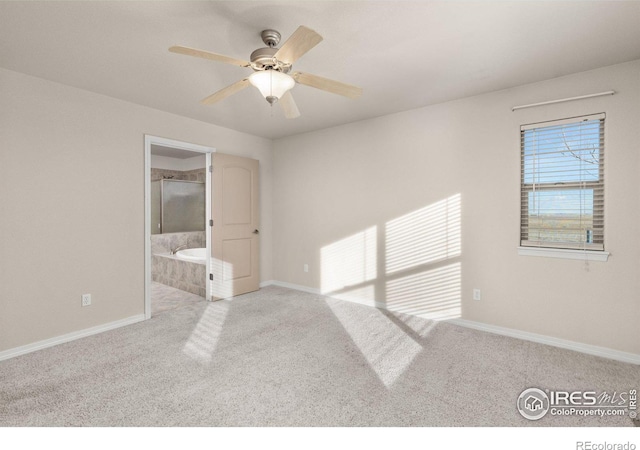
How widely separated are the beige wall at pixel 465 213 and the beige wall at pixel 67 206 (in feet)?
7.20

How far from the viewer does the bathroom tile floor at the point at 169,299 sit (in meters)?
3.92

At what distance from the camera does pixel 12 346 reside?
2596 mm

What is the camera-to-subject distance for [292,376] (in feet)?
7.38

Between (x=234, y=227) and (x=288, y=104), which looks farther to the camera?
(x=234, y=227)

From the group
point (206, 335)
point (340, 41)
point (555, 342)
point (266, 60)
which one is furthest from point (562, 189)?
point (206, 335)

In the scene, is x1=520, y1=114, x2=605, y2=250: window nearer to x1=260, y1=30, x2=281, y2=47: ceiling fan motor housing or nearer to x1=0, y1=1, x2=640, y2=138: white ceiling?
x1=0, y1=1, x2=640, y2=138: white ceiling

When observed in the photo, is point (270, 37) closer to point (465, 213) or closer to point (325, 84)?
point (325, 84)

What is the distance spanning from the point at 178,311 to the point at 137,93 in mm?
2456

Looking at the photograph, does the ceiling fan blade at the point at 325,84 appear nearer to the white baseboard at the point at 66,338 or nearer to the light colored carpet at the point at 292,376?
the light colored carpet at the point at 292,376

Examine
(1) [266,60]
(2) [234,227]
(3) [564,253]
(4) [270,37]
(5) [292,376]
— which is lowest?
(5) [292,376]

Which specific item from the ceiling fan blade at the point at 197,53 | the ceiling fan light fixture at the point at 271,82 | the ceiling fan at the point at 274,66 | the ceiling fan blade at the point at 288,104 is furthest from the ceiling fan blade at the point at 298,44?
the ceiling fan blade at the point at 288,104

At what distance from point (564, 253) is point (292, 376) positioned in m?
2.56
